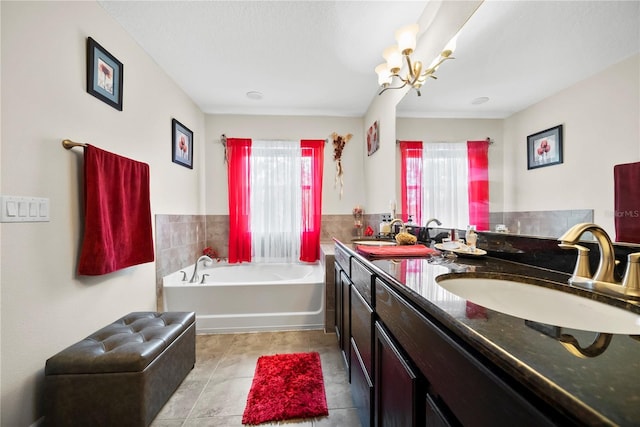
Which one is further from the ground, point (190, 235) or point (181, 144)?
point (181, 144)

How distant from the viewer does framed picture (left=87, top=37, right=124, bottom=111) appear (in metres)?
1.55

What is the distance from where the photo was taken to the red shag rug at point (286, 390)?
1.40 m

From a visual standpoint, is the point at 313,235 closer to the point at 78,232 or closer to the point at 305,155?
the point at 305,155

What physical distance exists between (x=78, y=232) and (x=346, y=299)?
1.65 m

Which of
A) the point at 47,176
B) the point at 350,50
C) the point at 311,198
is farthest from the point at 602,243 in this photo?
the point at 311,198

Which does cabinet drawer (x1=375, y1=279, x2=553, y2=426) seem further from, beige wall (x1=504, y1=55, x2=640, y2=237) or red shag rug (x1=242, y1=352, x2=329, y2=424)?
red shag rug (x1=242, y1=352, x2=329, y2=424)

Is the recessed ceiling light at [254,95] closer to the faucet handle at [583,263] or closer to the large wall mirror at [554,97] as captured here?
the large wall mirror at [554,97]

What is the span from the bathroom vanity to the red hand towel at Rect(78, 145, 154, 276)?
5.19 ft

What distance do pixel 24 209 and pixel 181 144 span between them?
1.73m

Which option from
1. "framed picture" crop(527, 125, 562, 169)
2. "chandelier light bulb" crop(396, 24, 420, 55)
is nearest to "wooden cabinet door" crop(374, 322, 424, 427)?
"framed picture" crop(527, 125, 562, 169)

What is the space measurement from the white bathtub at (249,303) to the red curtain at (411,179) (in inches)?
43.9

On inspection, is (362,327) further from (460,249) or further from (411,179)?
(411,179)

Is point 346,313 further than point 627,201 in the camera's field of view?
Yes

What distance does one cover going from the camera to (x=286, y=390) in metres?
1.59
